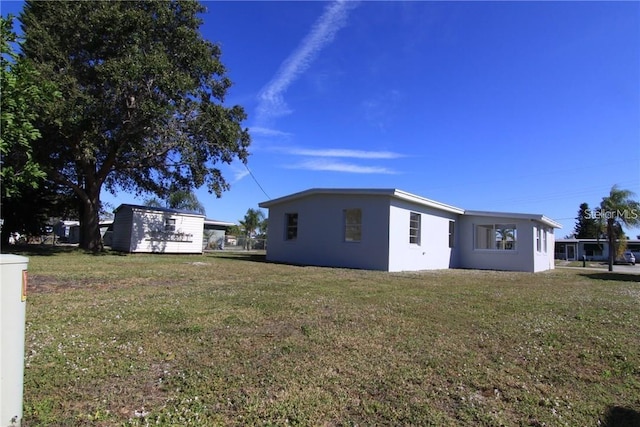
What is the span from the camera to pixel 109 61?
1659 centimetres

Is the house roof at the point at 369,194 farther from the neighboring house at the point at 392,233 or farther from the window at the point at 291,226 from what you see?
the window at the point at 291,226

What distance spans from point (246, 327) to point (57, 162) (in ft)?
59.5

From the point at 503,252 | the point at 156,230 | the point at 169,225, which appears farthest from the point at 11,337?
the point at 169,225

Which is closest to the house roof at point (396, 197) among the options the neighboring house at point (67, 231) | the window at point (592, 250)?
the neighboring house at point (67, 231)

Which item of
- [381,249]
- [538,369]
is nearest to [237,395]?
[538,369]

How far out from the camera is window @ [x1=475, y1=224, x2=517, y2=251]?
20614mm

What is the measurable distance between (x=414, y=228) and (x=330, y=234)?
3650mm

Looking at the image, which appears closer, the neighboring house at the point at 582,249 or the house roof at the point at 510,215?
the house roof at the point at 510,215

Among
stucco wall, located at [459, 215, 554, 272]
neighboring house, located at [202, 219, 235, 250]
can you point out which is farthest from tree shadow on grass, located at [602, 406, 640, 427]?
neighboring house, located at [202, 219, 235, 250]

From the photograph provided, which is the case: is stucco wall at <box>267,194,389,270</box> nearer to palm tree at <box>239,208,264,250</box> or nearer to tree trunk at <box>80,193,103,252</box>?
tree trunk at <box>80,193,103,252</box>

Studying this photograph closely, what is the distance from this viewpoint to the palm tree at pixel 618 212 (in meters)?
23.9

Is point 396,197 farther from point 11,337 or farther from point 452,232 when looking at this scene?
point 11,337

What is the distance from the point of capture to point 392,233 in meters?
16.0

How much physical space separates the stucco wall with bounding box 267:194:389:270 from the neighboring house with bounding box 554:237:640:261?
47.0 m
